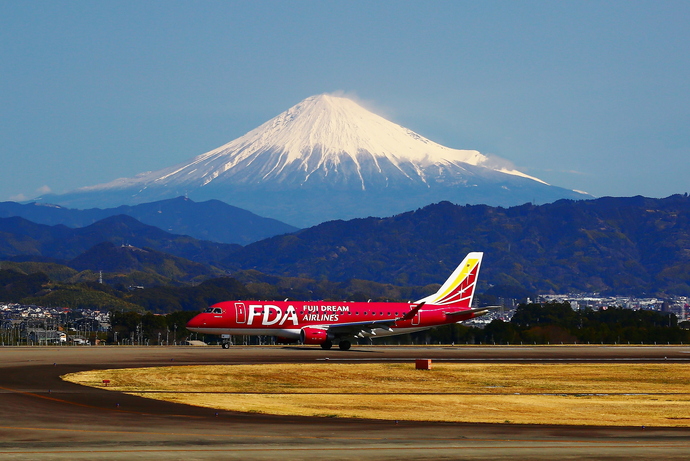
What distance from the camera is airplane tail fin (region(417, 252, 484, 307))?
8925 cm

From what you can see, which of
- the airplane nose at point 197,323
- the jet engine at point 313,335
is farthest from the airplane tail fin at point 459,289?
the airplane nose at point 197,323

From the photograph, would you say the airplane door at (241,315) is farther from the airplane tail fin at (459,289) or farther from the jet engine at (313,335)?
the airplane tail fin at (459,289)

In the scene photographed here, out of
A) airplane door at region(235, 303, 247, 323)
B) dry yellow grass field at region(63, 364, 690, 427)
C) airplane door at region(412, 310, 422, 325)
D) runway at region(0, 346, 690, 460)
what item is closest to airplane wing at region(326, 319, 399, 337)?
airplane door at region(412, 310, 422, 325)

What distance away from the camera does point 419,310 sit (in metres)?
84.2

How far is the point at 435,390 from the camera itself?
44.2 metres

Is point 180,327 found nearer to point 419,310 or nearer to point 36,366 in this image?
point 419,310

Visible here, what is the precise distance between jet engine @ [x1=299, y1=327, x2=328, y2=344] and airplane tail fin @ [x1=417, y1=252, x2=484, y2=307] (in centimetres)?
1446

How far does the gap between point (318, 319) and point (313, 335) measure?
3140 mm

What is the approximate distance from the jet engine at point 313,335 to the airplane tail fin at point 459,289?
1446 cm

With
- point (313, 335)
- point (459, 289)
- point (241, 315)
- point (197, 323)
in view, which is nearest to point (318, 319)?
point (313, 335)

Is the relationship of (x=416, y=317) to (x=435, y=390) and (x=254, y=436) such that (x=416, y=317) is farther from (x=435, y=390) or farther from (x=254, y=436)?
(x=254, y=436)

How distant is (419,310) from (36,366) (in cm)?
4037

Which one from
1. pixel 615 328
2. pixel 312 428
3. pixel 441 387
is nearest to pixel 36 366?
pixel 441 387

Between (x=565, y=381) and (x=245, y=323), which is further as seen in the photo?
(x=245, y=323)
